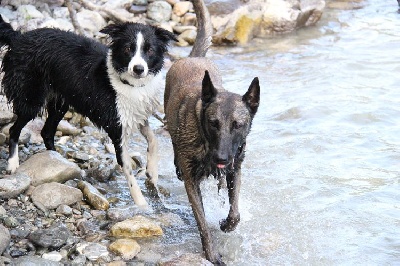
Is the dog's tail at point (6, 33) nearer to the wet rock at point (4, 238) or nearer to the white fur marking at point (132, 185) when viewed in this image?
the white fur marking at point (132, 185)

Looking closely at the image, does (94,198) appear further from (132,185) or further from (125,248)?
(125,248)

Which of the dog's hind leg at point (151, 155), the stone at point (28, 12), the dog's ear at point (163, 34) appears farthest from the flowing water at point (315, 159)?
the stone at point (28, 12)

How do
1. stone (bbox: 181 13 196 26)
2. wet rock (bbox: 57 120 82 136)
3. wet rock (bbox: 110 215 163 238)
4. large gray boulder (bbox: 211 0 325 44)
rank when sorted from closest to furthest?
wet rock (bbox: 110 215 163 238) < wet rock (bbox: 57 120 82 136) < large gray boulder (bbox: 211 0 325 44) < stone (bbox: 181 13 196 26)

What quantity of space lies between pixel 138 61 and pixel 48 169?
144cm

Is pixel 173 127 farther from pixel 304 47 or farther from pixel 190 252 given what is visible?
pixel 304 47

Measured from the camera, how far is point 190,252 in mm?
5707

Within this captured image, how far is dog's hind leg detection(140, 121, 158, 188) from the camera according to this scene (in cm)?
679

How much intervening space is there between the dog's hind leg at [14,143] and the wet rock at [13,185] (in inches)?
19.0

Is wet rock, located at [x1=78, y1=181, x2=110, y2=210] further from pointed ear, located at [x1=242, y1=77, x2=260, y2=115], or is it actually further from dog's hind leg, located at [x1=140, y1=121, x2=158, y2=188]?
pointed ear, located at [x1=242, y1=77, x2=260, y2=115]

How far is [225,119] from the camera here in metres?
5.16

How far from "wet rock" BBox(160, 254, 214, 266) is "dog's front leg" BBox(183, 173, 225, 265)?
0.34 feet

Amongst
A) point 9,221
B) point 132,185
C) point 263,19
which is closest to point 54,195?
point 9,221

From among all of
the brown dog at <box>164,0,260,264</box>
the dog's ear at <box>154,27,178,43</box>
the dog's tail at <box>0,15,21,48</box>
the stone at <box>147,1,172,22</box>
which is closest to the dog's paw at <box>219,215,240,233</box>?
the brown dog at <box>164,0,260,264</box>

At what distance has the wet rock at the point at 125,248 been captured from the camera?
217 inches
